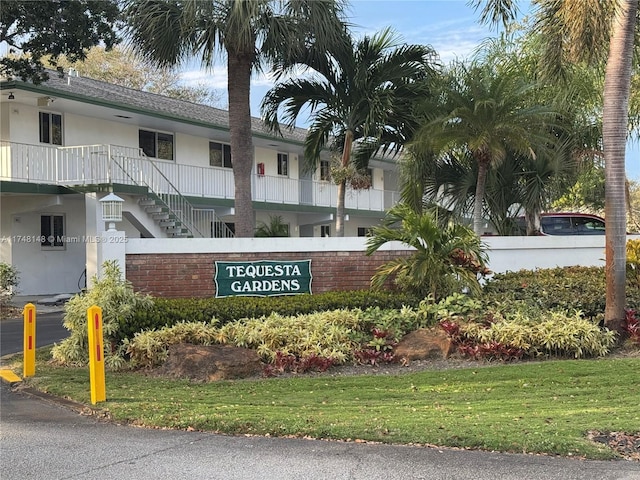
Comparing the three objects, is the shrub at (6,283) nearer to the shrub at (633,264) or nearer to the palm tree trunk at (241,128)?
the palm tree trunk at (241,128)

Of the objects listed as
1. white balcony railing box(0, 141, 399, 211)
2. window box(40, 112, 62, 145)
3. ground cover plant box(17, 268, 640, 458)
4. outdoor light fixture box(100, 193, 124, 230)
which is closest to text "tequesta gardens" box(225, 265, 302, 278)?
ground cover plant box(17, 268, 640, 458)

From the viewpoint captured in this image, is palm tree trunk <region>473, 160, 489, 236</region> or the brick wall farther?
palm tree trunk <region>473, 160, 489, 236</region>

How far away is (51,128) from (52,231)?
3020 millimetres

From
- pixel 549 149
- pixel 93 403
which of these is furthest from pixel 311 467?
pixel 549 149

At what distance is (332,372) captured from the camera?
884 centimetres

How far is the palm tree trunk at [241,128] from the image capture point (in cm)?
1314

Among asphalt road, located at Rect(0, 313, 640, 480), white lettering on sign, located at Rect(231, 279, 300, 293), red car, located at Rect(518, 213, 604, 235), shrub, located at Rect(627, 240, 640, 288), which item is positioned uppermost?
red car, located at Rect(518, 213, 604, 235)

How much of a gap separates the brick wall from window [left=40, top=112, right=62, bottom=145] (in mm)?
9731

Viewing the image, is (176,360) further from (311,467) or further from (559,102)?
(559,102)

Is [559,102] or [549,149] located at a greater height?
[559,102]

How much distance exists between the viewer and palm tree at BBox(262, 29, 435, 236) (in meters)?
14.1

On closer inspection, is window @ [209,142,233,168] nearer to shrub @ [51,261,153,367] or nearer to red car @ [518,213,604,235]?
red car @ [518,213,604,235]

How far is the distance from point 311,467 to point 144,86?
39.2 m

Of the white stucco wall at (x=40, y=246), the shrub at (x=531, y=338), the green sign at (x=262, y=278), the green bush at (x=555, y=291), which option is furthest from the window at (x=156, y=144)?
the shrub at (x=531, y=338)
